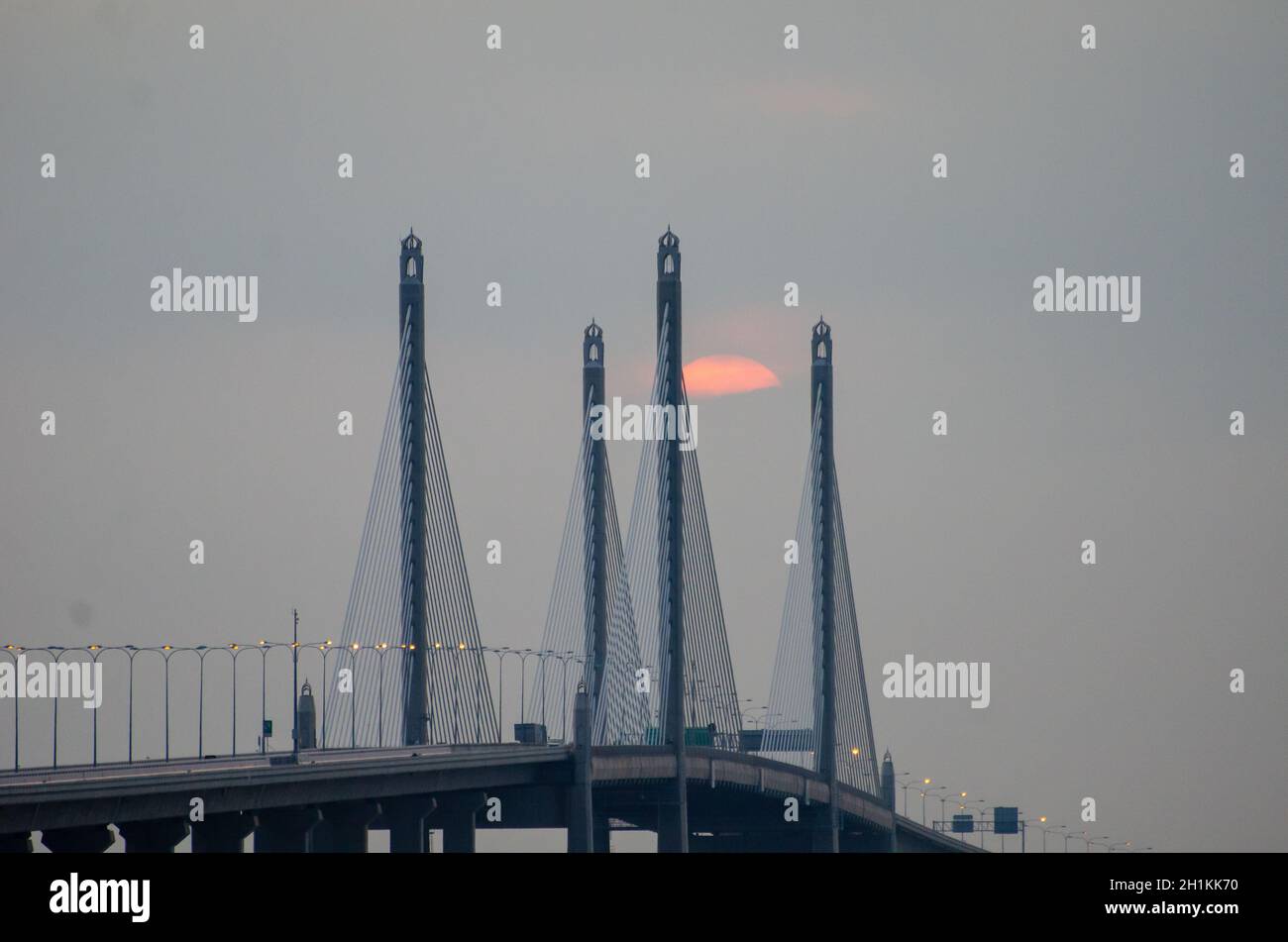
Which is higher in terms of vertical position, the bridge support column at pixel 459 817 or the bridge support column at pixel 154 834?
the bridge support column at pixel 459 817

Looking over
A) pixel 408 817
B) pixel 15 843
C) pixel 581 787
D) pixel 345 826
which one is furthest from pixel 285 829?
pixel 15 843

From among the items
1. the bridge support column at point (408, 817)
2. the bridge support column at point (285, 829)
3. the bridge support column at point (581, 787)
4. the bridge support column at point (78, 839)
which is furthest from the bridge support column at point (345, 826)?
the bridge support column at point (78, 839)

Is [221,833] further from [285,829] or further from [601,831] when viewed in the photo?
[601,831]

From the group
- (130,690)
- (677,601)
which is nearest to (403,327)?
(677,601)

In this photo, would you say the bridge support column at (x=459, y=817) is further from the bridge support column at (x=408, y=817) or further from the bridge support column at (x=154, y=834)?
the bridge support column at (x=154, y=834)

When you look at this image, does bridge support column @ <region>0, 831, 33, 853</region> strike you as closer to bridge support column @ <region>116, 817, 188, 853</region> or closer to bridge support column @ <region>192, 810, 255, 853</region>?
bridge support column @ <region>116, 817, 188, 853</region>

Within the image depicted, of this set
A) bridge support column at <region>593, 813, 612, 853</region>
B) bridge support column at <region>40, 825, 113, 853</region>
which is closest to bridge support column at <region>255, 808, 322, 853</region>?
bridge support column at <region>40, 825, 113, 853</region>
